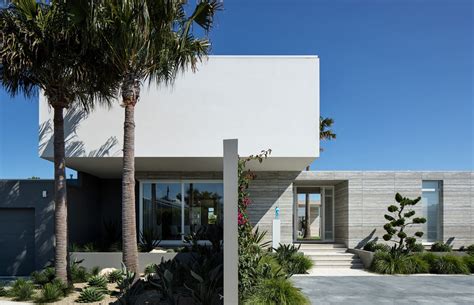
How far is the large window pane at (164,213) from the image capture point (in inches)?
570

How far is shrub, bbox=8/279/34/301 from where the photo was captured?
8.41m

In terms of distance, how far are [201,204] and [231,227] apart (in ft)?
31.8

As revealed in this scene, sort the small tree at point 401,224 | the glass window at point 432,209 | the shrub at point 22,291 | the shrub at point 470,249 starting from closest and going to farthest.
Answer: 1. the shrub at point 22,291
2. the small tree at point 401,224
3. the shrub at point 470,249
4. the glass window at point 432,209

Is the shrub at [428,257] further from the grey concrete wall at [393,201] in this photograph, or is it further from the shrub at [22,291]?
the shrub at [22,291]

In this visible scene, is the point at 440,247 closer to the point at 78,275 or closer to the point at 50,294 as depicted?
the point at 78,275

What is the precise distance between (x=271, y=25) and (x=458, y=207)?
33.8ft

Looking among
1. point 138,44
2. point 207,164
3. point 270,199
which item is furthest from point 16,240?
point 270,199

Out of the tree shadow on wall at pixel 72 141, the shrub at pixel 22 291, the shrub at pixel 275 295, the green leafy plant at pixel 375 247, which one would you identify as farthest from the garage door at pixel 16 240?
the green leafy plant at pixel 375 247

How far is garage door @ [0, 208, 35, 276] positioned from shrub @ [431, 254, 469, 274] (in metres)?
12.5

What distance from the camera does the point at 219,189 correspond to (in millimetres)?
14648

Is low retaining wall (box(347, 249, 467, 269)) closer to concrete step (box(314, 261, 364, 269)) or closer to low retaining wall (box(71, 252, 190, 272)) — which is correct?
concrete step (box(314, 261, 364, 269))

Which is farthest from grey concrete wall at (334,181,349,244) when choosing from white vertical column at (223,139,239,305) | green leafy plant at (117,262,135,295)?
white vertical column at (223,139,239,305)

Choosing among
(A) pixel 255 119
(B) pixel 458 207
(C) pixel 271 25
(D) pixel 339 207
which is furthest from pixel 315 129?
(B) pixel 458 207

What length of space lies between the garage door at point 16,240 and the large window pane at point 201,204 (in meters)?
4.96
